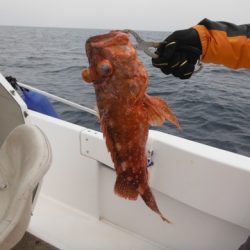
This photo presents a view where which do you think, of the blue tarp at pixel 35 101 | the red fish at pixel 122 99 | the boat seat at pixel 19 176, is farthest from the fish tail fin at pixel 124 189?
the blue tarp at pixel 35 101

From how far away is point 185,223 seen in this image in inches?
106

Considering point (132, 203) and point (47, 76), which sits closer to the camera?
point (132, 203)

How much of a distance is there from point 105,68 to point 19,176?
0.92 metres

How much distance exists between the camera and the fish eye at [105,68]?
1393mm

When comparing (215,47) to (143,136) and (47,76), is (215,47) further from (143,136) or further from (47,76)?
(47,76)

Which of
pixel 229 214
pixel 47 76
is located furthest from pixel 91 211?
pixel 47 76

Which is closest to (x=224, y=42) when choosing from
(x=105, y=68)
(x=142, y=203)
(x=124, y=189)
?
(x=105, y=68)

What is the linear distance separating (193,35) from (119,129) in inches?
27.0

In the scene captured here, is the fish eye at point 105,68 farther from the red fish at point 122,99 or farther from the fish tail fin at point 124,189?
the fish tail fin at point 124,189

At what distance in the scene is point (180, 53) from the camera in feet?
5.92

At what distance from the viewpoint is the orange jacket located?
1.92m

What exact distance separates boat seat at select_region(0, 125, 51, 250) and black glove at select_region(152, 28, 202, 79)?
2.53 feet

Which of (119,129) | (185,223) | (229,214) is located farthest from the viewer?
(185,223)

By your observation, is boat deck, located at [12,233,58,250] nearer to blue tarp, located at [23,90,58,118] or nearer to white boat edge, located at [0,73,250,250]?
→ white boat edge, located at [0,73,250,250]
